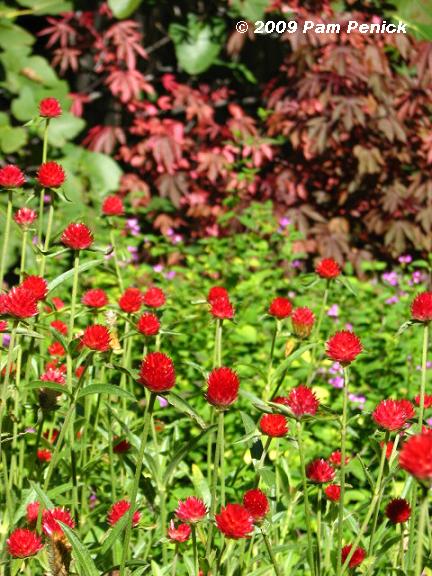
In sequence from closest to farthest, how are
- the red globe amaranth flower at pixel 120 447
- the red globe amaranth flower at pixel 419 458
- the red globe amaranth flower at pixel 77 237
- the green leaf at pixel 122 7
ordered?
the red globe amaranth flower at pixel 419 458 < the red globe amaranth flower at pixel 77 237 < the red globe amaranth flower at pixel 120 447 < the green leaf at pixel 122 7

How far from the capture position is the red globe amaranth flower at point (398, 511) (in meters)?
1.35

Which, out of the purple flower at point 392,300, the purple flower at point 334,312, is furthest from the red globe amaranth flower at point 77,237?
the purple flower at point 392,300

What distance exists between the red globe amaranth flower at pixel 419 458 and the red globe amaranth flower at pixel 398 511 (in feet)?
1.89

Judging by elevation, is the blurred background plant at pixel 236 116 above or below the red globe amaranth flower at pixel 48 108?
below

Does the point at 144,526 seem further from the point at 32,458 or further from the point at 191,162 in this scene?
the point at 191,162

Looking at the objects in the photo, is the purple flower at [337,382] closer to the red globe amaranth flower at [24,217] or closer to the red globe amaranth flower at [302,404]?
the red globe amaranth flower at [24,217]

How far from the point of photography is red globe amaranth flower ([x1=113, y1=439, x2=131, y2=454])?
168cm

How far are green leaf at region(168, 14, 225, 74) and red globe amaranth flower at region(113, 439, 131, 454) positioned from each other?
307 centimetres

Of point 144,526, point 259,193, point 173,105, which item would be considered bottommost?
point 259,193

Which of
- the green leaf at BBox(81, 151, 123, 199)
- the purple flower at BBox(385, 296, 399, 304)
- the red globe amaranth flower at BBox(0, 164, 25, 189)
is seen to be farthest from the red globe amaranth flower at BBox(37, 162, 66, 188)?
the green leaf at BBox(81, 151, 123, 199)

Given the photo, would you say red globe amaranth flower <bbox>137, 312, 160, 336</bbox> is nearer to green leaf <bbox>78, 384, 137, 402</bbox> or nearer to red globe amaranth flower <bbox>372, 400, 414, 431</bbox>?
green leaf <bbox>78, 384, 137, 402</bbox>

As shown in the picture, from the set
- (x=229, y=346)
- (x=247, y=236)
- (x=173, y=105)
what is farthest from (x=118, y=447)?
(x=173, y=105)

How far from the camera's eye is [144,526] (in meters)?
1.43

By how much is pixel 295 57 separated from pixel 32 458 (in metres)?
3.04
